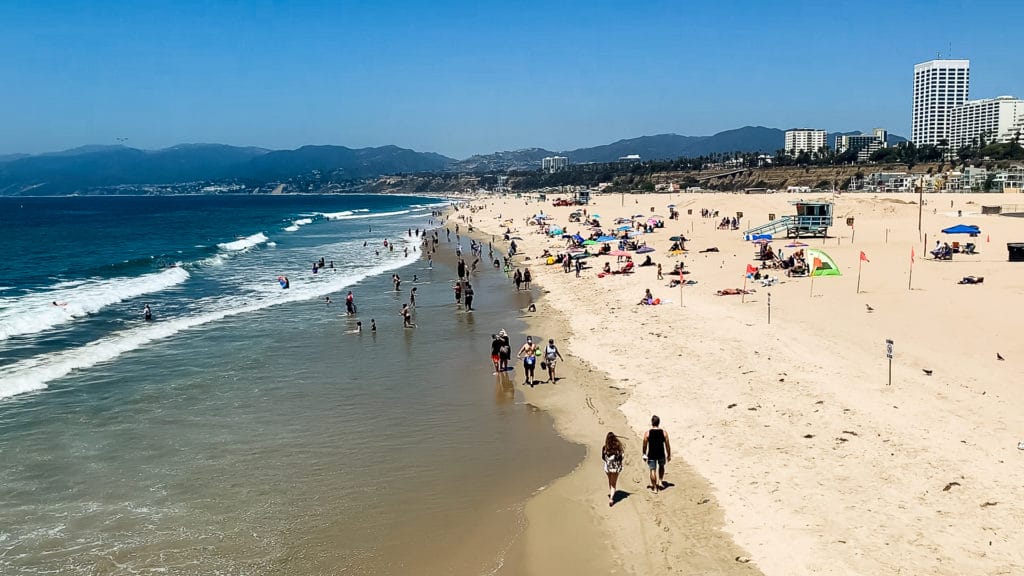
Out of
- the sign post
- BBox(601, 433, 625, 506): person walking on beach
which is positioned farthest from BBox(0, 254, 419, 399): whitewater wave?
the sign post

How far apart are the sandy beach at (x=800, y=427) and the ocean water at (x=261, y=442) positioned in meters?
1.42

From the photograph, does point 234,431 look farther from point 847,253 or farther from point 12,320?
point 847,253

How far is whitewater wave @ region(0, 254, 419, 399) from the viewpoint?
16.8 metres

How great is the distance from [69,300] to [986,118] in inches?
7878

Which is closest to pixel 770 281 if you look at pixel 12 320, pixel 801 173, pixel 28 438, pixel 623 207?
pixel 28 438

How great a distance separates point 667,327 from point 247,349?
12.4 m

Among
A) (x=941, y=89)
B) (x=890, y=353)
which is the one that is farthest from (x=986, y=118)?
(x=890, y=353)

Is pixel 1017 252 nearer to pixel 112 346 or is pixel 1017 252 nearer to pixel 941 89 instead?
pixel 112 346

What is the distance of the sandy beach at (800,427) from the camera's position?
25.4 feet

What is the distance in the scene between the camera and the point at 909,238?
3588 centimetres

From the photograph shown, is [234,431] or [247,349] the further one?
[247,349]

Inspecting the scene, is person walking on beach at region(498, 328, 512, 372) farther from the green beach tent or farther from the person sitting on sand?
the green beach tent

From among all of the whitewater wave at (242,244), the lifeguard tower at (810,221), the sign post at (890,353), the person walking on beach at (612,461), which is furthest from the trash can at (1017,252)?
the whitewater wave at (242,244)

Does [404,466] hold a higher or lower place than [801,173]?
lower
